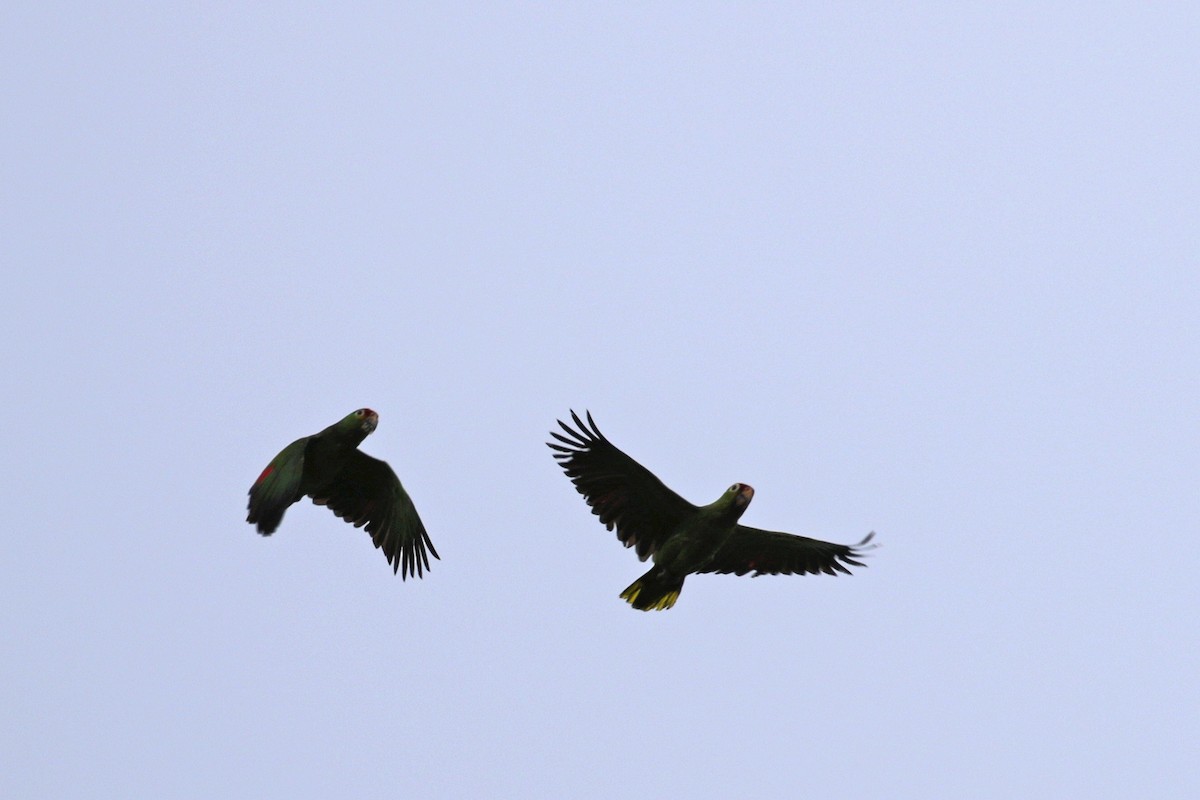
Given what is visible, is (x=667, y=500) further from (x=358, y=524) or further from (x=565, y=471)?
(x=358, y=524)

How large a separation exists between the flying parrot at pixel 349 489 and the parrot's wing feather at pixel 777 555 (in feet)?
13.5

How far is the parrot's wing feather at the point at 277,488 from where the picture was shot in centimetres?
1608

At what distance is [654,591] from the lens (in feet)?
57.5

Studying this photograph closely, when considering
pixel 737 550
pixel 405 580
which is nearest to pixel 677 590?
pixel 737 550

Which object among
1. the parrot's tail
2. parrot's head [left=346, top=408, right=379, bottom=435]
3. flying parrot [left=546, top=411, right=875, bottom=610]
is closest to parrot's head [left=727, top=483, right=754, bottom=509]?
flying parrot [left=546, top=411, right=875, bottom=610]

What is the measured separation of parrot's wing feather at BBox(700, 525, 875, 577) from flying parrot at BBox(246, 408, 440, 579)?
4.11m

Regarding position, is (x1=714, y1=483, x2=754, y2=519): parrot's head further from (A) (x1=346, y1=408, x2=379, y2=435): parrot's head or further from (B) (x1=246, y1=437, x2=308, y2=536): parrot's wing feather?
(B) (x1=246, y1=437, x2=308, y2=536): parrot's wing feather

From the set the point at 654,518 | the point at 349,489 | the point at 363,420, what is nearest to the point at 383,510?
the point at 349,489

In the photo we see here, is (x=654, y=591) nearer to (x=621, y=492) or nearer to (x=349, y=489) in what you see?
(x=621, y=492)

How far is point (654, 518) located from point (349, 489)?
14.1 feet

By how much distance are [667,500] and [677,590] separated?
1260 millimetres

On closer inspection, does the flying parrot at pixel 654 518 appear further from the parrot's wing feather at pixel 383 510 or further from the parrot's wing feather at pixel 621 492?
the parrot's wing feather at pixel 383 510

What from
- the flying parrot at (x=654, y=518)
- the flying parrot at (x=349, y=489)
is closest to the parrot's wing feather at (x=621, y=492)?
the flying parrot at (x=654, y=518)

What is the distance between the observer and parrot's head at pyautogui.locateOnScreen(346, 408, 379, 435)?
1748cm
